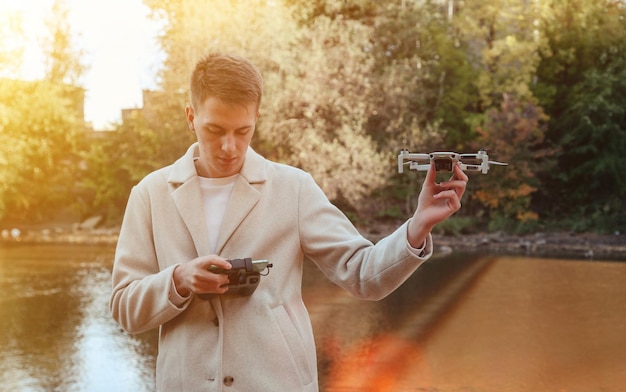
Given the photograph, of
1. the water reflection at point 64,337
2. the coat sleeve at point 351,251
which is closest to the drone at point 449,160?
the coat sleeve at point 351,251

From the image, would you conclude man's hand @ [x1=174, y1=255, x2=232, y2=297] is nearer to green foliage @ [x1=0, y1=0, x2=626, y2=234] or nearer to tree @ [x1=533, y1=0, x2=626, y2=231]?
green foliage @ [x1=0, y1=0, x2=626, y2=234]

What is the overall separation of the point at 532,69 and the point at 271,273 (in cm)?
1967

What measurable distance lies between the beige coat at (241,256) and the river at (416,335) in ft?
15.0

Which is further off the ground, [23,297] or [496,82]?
[496,82]

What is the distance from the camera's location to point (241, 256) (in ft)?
6.66

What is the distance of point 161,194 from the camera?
211cm

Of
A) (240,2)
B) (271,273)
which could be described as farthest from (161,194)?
(240,2)

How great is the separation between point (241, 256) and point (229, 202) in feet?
0.46

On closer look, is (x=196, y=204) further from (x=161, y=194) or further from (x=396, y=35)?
(x=396, y=35)

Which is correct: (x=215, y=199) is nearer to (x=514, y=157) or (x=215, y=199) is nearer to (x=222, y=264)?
(x=222, y=264)

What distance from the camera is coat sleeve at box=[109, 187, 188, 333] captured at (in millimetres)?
1967

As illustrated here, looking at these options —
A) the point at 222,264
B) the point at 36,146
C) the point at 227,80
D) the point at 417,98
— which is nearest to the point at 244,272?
the point at 222,264

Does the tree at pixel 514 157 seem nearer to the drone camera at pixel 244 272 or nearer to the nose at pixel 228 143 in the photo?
the nose at pixel 228 143

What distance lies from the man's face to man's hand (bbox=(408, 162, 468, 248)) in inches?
Answer: 17.9
